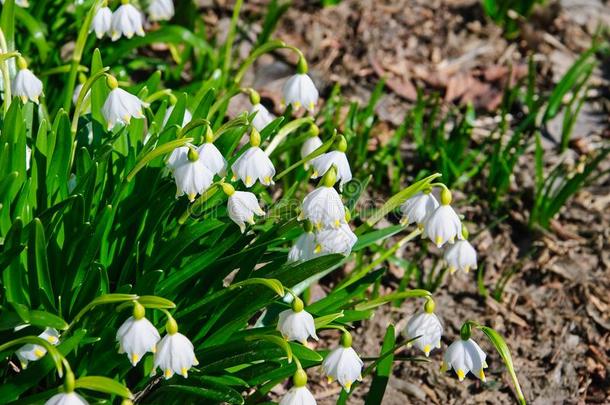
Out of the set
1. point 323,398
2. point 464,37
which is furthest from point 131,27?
point 464,37

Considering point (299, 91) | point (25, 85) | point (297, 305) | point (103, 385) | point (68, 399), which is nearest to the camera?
point (68, 399)

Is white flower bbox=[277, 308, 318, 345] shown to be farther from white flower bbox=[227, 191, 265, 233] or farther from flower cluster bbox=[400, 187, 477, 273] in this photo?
flower cluster bbox=[400, 187, 477, 273]

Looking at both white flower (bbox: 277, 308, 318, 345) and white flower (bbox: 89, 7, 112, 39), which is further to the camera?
white flower (bbox: 89, 7, 112, 39)

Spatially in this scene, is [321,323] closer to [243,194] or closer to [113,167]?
[243,194]

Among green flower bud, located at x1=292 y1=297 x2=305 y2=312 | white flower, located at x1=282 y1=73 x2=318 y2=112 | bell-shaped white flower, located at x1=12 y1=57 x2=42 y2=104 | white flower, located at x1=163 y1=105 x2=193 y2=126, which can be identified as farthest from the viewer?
white flower, located at x1=163 y1=105 x2=193 y2=126

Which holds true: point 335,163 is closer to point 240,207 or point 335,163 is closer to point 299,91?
point 240,207

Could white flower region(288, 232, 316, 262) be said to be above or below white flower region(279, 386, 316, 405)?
above

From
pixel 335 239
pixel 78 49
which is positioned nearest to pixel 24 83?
pixel 78 49

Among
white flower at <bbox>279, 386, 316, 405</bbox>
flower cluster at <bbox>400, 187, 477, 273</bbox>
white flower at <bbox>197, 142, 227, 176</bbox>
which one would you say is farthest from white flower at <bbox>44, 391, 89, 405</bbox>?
flower cluster at <bbox>400, 187, 477, 273</bbox>
